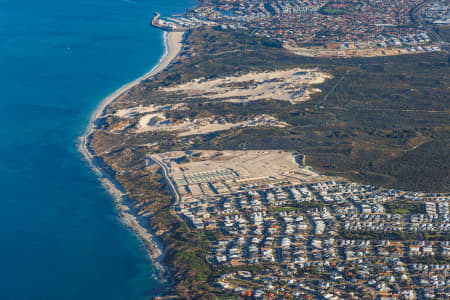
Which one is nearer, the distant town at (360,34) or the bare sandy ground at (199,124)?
the bare sandy ground at (199,124)

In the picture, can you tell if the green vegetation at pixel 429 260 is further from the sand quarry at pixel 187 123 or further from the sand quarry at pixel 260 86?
the sand quarry at pixel 260 86

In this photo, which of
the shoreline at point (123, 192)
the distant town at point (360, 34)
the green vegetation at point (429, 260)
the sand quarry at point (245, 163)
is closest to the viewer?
the green vegetation at point (429, 260)

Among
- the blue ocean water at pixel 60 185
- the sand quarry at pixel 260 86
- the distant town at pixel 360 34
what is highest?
the distant town at pixel 360 34

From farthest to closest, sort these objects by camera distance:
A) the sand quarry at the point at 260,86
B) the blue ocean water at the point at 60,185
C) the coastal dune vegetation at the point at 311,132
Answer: the sand quarry at the point at 260,86 < the coastal dune vegetation at the point at 311,132 < the blue ocean water at the point at 60,185

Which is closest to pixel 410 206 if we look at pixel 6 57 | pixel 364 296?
pixel 364 296

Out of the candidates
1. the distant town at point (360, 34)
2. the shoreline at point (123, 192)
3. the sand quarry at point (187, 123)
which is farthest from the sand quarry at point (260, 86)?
the distant town at point (360, 34)

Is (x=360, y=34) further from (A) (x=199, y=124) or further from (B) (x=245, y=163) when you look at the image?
(B) (x=245, y=163)
